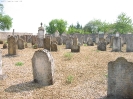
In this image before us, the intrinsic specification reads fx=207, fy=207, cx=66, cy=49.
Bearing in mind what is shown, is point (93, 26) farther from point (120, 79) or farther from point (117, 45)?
point (120, 79)

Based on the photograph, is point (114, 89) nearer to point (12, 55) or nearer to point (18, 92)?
point (18, 92)

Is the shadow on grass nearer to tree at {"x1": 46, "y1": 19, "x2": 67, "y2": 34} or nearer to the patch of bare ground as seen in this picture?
the patch of bare ground

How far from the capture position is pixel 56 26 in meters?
84.6

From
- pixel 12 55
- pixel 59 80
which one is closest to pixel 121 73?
pixel 59 80

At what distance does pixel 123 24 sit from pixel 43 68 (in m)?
57.1

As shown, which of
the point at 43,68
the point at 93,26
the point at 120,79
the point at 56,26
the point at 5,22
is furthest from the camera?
the point at 93,26

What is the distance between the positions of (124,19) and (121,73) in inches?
2342

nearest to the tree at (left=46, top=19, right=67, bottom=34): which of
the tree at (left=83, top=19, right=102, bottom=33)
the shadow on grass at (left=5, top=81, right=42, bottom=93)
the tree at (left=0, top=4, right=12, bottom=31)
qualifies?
the tree at (left=83, top=19, right=102, bottom=33)

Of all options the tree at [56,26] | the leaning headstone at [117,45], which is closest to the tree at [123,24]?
the tree at [56,26]

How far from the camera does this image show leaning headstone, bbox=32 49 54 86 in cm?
735

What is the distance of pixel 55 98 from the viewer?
606cm

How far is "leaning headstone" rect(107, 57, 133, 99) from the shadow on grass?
100 inches

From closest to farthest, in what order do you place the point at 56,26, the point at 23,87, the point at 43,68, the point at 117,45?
the point at 23,87 → the point at 43,68 → the point at 117,45 → the point at 56,26

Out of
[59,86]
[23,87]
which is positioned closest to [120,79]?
[59,86]
